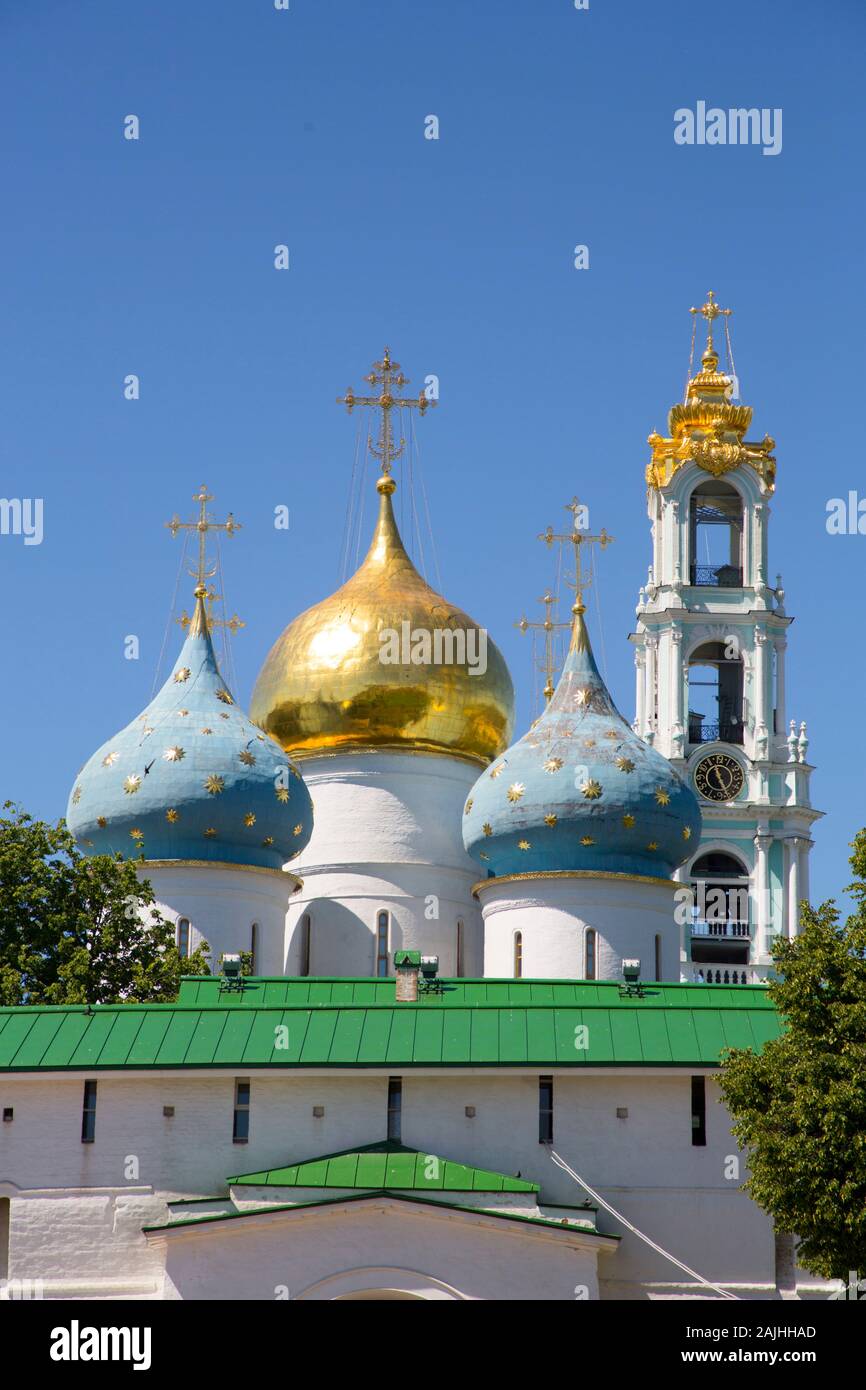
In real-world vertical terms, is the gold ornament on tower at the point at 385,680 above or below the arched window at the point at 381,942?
above

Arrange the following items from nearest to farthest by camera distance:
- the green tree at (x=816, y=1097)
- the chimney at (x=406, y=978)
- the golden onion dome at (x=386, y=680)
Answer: the green tree at (x=816, y=1097) → the chimney at (x=406, y=978) → the golden onion dome at (x=386, y=680)

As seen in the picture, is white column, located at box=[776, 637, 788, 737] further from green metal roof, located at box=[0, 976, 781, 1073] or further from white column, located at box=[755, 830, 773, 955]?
green metal roof, located at box=[0, 976, 781, 1073]

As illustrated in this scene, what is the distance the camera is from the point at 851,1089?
23766 mm

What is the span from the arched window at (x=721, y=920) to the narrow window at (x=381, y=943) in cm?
2690

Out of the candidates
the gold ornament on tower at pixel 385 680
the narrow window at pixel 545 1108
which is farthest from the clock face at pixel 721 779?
the narrow window at pixel 545 1108

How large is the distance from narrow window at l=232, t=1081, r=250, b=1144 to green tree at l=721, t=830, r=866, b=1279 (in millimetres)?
5097

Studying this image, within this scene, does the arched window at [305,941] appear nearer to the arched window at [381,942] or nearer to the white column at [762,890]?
the arched window at [381,942]

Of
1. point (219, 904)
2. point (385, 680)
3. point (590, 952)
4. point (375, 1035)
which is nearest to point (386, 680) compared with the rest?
point (385, 680)

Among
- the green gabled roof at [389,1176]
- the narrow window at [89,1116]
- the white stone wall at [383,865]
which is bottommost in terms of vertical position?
the green gabled roof at [389,1176]

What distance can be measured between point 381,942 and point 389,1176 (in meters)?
14.4

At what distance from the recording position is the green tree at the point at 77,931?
34750 mm
